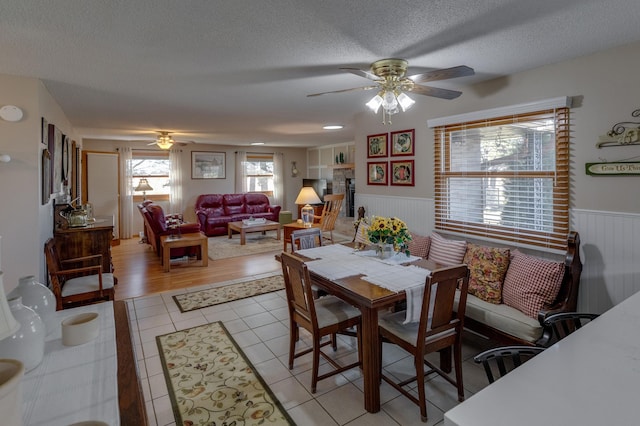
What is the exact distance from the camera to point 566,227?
2807 millimetres

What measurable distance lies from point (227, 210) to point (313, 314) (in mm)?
6767

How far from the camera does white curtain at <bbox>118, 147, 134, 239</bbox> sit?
25.7 ft

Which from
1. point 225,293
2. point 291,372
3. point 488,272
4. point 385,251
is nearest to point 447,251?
point 488,272

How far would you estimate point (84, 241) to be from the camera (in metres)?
3.94

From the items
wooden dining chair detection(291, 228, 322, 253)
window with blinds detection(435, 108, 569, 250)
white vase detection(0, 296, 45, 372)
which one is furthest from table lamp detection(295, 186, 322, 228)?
white vase detection(0, 296, 45, 372)

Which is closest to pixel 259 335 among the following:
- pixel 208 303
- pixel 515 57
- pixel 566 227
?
pixel 208 303

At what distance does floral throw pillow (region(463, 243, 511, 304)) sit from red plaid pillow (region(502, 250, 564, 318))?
6 centimetres

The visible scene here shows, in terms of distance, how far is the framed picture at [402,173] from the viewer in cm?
408

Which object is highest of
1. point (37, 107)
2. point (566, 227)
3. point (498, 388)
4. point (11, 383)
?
point (37, 107)

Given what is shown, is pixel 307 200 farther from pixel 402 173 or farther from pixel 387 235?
pixel 387 235

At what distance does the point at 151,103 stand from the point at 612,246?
4.70 metres

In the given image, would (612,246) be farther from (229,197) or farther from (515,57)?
(229,197)

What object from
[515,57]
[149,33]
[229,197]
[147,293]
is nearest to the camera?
[149,33]

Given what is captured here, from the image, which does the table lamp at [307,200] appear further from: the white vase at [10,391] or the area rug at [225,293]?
the white vase at [10,391]
